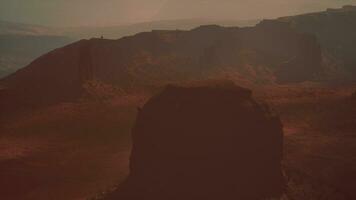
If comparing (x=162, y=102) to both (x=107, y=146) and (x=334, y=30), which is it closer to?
(x=107, y=146)

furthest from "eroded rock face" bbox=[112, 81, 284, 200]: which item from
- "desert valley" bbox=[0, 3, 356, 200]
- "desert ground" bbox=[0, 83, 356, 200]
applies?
"desert ground" bbox=[0, 83, 356, 200]

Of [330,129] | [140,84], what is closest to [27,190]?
[330,129]

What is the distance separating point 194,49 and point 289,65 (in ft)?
82.1

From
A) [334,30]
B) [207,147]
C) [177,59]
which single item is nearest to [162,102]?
[207,147]

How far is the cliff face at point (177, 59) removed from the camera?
86875mm

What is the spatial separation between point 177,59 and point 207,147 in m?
84.3

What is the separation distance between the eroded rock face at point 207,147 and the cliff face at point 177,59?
50569 mm

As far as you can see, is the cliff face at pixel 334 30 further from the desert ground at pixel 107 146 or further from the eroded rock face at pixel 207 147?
the eroded rock face at pixel 207 147

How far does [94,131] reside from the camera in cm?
6266

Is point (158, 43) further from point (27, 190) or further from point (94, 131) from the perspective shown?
point (27, 190)

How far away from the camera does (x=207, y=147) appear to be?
95.8 ft

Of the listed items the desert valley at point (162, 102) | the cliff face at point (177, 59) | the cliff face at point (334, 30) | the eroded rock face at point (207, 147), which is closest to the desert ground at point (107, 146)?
the desert valley at point (162, 102)

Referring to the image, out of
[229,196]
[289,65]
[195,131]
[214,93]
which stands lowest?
[289,65]

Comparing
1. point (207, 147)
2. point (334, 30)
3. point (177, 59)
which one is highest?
point (207, 147)
